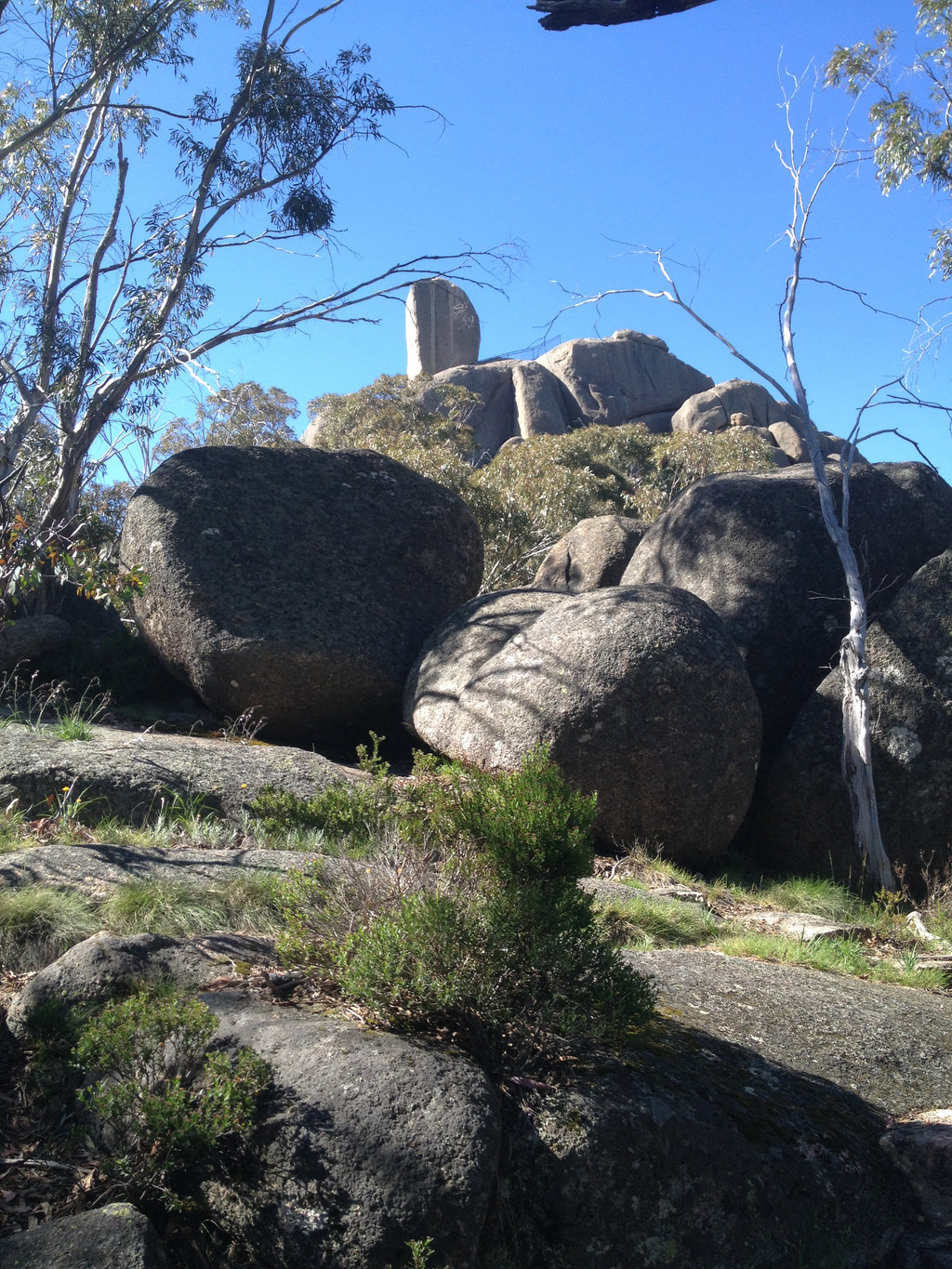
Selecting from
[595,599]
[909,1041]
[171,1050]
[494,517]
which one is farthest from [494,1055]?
[494,517]

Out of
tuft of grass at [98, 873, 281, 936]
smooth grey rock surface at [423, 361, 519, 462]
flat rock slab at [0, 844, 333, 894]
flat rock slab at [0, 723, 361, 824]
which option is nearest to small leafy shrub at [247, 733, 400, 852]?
flat rock slab at [0, 723, 361, 824]

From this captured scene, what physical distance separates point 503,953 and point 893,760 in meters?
6.44

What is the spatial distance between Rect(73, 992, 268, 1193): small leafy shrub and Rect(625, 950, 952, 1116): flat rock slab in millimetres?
1983

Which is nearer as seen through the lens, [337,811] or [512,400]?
[337,811]

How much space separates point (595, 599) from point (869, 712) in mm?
2476

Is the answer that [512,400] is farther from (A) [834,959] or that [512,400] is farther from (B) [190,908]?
(B) [190,908]

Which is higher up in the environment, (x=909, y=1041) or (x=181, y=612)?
(x=181, y=612)

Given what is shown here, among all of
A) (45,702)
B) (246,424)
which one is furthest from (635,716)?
(246,424)

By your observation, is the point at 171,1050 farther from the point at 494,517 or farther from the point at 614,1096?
the point at 494,517

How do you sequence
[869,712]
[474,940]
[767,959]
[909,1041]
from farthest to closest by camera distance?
[869,712]
[767,959]
[909,1041]
[474,940]

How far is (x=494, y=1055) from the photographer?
133 inches

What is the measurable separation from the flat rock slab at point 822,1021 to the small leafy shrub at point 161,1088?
1.98 meters

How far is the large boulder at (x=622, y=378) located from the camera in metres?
40.8

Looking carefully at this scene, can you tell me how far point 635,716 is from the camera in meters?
8.18
